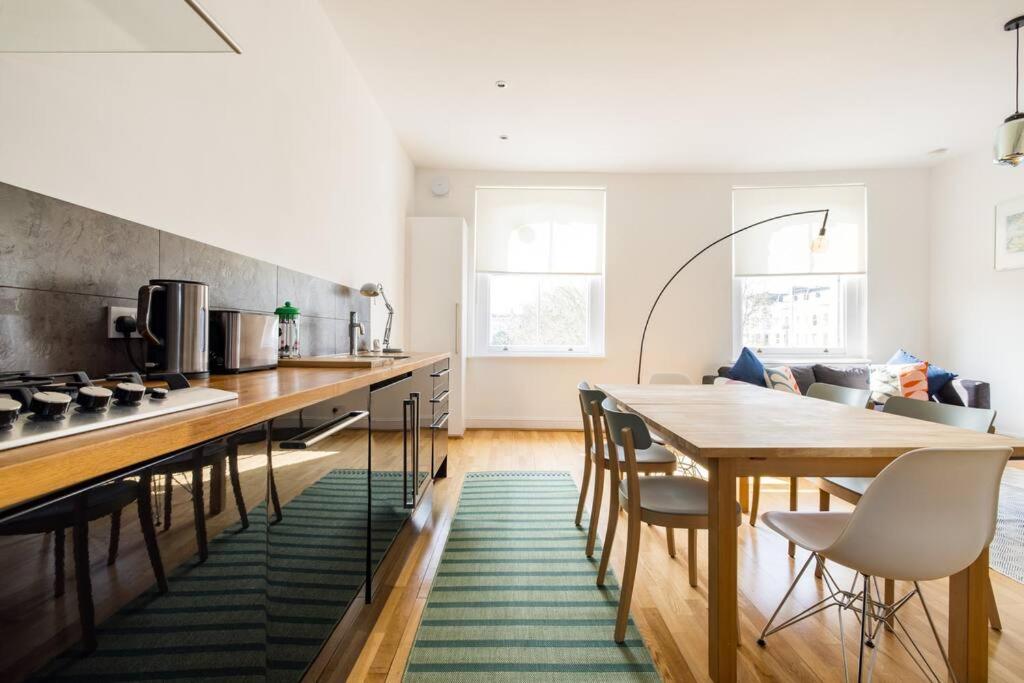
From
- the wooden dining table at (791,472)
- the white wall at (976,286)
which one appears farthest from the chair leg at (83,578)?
the white wall at (976,286)

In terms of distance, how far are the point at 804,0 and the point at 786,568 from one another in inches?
115

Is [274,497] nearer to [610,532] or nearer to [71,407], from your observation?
[71,407]

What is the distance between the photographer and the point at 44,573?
50cm

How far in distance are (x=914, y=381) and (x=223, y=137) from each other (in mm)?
5510

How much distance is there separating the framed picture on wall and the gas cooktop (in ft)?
20.0

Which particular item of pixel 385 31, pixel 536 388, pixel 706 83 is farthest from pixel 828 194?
pixel 385 31

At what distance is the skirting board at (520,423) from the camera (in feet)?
Result: 17.0

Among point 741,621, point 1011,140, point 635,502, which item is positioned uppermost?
point 1011,140

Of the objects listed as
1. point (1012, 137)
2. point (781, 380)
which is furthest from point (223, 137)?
point (781, 380)

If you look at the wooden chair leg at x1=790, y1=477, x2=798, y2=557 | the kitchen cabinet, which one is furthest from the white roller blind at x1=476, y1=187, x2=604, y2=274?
Result: the wooden chair leg at x1=790, y1=477, x2=798, y2=557

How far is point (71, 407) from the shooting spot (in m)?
0.67

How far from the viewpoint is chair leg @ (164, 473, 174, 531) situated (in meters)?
0.67

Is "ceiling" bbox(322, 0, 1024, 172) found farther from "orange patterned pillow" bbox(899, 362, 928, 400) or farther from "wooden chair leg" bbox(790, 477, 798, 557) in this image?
"wooden chair leg" bbox(790, 477, 798, 557)

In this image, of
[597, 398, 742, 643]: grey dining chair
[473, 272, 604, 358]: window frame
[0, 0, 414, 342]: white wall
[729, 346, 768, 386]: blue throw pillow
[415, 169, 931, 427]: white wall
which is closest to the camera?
[0, 0, 414, 342]: white wall
